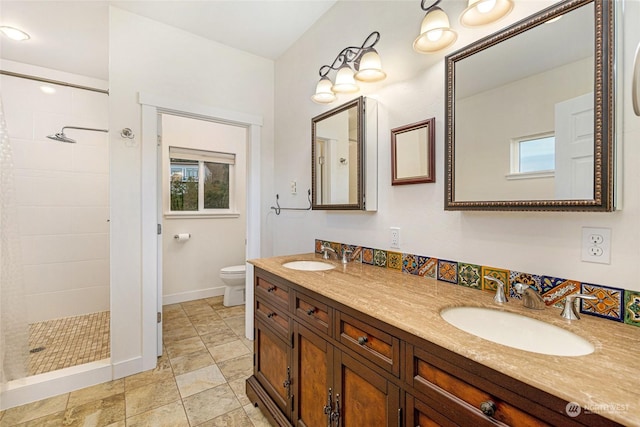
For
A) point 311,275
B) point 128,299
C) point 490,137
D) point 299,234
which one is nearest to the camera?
point 490,137

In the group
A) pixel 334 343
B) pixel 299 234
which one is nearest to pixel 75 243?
pixel 299 234

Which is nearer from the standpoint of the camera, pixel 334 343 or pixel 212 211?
pixel 334 343

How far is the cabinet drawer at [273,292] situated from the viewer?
1.49 metres

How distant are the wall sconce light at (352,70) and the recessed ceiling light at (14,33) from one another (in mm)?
2460

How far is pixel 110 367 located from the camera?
6.66 feet

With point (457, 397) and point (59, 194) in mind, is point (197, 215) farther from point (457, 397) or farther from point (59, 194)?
point (457, 397)

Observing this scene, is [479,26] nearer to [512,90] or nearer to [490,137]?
[512,90]

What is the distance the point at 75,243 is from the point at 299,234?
8.10 ft

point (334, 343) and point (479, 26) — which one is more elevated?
point (479, 26)

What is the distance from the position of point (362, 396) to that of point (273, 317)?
0.73 metres

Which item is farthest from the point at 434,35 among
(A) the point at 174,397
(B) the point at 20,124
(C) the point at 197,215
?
(B) the point at 20,124

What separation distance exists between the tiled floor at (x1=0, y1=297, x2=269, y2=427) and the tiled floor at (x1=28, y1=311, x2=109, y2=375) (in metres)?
0.37

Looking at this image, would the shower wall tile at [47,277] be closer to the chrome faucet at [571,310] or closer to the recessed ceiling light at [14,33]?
the recessed ceiling light at [14,33]

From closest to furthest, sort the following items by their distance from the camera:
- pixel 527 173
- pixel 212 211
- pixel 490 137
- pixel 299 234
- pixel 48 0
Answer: pixel 527 173 → pixel 490 137 → pixel 48 0 → pixel 299 234 → pixel 212 211
